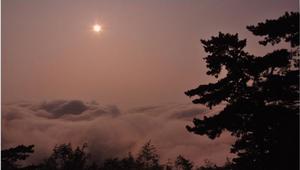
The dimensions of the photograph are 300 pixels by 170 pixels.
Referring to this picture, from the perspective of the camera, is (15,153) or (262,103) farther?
(15,153)

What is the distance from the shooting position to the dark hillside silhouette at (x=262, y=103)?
1606 centimetres

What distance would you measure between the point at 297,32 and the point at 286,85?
306cm

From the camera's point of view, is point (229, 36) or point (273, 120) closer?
point (273, 120)

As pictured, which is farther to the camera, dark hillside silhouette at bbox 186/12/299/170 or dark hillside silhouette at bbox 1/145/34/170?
dark hillside silhouette at bbox 1/145/34/170

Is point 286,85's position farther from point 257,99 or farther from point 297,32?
point 297,32

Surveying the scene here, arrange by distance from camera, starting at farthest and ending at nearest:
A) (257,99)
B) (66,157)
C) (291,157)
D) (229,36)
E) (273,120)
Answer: (66,157) < (229,36) < (257,99) < (273,120) < (291,157)

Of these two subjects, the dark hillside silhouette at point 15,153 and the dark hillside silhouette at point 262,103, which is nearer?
the dark hillside silhouette at point 262,103

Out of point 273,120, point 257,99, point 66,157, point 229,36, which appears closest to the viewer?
point 273,120

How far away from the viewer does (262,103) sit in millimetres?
17578

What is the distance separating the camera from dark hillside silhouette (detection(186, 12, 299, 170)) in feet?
52.7

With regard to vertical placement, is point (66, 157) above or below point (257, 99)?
above

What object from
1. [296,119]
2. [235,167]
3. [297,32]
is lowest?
[235,167]

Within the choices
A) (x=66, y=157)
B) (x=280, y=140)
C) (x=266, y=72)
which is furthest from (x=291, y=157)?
(x=66, y=157)

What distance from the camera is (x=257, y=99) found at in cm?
1767
